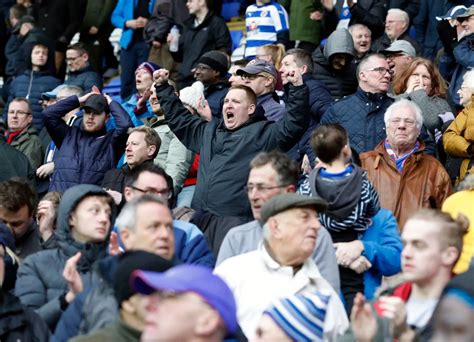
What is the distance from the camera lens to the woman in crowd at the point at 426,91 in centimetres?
1088

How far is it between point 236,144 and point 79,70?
5.92 meters

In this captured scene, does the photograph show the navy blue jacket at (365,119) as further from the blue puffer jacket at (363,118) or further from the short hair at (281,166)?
the short hair at (281,166)

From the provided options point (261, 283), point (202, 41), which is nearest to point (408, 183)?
point (261, 283)

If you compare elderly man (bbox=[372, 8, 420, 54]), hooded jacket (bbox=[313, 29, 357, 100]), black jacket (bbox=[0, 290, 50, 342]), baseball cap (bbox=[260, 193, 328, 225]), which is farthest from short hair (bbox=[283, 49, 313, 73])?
black jacket (bbox=[0, 290, 50, 342])

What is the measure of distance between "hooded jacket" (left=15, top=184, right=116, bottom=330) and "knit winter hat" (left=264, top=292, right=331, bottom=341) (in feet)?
6.05

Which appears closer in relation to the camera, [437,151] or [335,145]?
[335,145]

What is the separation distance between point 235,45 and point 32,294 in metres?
10.3

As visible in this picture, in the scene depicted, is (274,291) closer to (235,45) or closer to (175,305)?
(175,305)

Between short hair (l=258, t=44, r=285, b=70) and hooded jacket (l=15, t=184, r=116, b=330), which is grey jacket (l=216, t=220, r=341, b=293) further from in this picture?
short hair (l=258, t=44, r=285, b=70)

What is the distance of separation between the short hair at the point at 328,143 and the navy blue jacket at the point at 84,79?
6.95m

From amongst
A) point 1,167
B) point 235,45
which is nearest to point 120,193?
point 1,167

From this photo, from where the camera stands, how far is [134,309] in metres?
5.80

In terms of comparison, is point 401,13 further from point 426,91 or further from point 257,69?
point 257,69

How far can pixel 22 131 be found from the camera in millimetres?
12961
